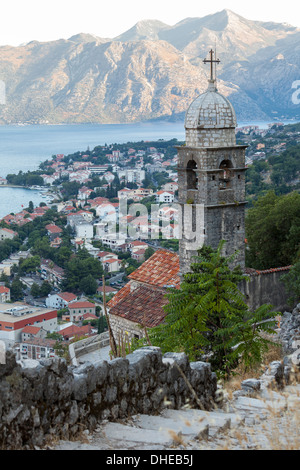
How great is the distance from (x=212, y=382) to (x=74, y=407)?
158 cm

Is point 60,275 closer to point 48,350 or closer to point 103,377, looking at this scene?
point 48,350

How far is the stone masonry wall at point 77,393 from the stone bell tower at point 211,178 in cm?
720

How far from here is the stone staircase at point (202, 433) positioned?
3.32m

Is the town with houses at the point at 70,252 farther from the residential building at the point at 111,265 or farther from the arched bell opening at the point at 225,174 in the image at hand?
the arched bell opening at the point at 225,174

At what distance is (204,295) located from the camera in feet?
25.4

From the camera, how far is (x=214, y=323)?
7871 mm

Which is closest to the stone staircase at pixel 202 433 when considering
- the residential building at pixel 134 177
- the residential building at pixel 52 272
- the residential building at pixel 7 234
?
the residential building at pixel 52 272

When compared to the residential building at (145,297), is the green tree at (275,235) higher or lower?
higher

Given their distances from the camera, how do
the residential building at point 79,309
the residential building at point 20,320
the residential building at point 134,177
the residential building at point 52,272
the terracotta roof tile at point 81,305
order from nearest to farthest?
the residential building at point 20,320 < the residential building at point 79,309 < the terracotta roof tile at point 81,305 < the residential building at point 52,272 < the residential building at point 134,177

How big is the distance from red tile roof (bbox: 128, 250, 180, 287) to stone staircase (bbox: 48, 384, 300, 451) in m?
8.59

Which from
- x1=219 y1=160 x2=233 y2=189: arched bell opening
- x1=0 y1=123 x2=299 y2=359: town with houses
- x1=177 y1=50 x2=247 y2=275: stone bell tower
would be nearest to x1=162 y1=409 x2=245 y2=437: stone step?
x1=177 y1=50 x2=247 y2=275: stone bell tower

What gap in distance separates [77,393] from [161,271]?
9.73 metres

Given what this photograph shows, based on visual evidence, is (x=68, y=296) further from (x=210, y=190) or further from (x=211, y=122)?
(x=211, y=122)

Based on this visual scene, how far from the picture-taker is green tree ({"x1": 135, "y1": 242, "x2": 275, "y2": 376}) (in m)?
7.36
